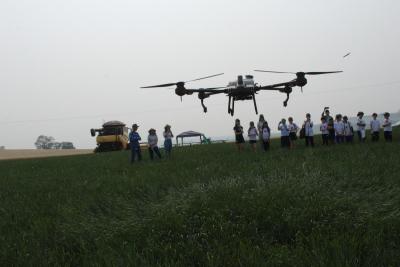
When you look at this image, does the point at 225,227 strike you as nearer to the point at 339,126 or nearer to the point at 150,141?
the point at 150,141

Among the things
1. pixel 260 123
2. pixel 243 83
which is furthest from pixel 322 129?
pixel 243 83

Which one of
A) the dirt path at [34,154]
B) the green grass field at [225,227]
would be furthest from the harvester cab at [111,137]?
the green grass field at [225,227]

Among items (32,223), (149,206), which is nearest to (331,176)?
(149,206)

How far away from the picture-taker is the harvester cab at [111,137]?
1761 inches

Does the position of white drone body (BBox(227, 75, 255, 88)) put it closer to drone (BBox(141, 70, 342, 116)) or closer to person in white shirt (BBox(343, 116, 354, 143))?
drone (BBox(141, 70, 342, 116))

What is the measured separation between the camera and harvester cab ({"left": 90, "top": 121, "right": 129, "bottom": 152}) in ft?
147

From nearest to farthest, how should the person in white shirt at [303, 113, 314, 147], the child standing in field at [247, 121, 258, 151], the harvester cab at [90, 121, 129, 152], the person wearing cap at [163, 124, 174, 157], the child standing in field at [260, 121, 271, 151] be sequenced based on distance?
the child standing in field at [260, 121, 271, 151] < the person wearing cap at [163, 124, 174, 157] < the child standing in field at [247, 121, 258, 151] < the person in white shirt at [303, 113, 314, 147] < the harvester cab at [90, 121, 129, 152]

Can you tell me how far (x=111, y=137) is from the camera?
44.7 metres

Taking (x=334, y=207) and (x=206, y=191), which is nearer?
(x=334, y=207)

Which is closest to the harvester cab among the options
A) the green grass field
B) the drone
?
the drone

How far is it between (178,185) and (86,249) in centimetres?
318

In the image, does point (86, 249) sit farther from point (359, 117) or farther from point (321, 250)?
point (359, 117)

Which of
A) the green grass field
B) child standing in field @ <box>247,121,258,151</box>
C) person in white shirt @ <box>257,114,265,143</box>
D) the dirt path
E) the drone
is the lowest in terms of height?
the green grass field

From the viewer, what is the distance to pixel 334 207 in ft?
15.1
